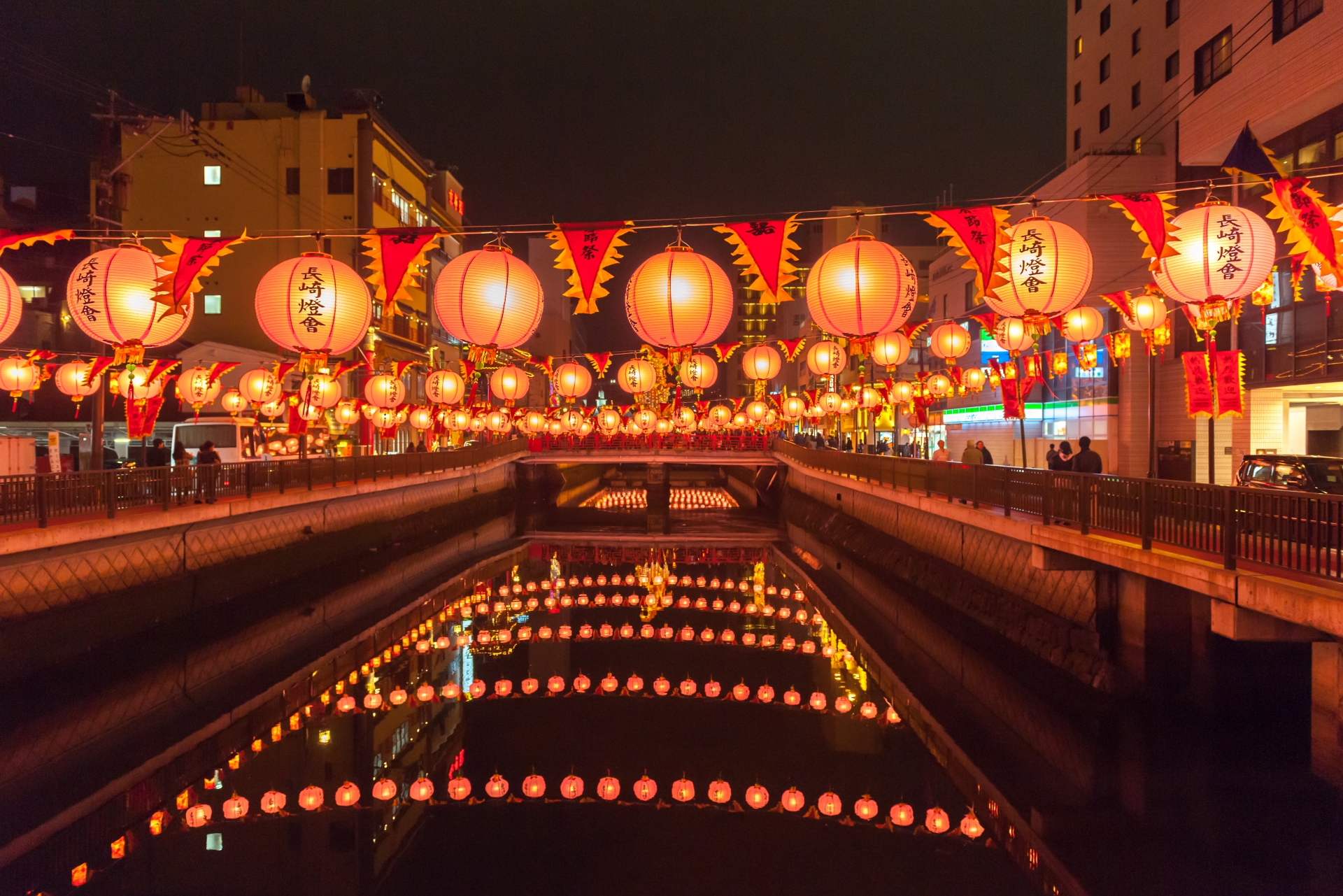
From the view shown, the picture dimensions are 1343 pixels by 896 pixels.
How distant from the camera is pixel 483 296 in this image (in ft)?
31.7

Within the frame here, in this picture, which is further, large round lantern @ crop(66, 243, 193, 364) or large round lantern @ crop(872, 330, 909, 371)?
large round lantern @ crop(872, 330, 909, 371)

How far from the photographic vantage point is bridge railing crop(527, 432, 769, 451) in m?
47.5

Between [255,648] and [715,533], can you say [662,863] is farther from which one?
[715,533]

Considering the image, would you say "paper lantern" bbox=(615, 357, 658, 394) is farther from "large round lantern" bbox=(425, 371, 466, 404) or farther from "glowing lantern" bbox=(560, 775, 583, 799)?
"glowing lantern" bbox=(560, 775, 583, 799)

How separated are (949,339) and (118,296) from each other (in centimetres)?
1567

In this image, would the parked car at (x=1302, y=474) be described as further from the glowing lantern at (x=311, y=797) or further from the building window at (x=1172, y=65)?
the building window at (x=1172, y=65)

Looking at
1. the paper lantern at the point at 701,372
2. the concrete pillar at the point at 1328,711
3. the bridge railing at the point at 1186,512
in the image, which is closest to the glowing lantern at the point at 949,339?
the bridge railing at the point at 1186,512

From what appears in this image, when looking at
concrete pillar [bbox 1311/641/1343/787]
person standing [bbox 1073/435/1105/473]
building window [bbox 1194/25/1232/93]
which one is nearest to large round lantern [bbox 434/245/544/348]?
concrete pillar [bbox 1311/641/1343/787]

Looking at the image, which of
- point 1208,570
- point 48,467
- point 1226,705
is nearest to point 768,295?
point 1208,570

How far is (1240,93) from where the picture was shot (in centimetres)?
2114

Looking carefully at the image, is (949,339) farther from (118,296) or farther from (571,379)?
(118,296)

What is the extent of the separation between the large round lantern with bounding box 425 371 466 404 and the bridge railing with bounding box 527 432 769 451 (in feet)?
74.2

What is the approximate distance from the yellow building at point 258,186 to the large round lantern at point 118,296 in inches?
1139

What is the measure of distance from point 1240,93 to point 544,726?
78.6 ft
